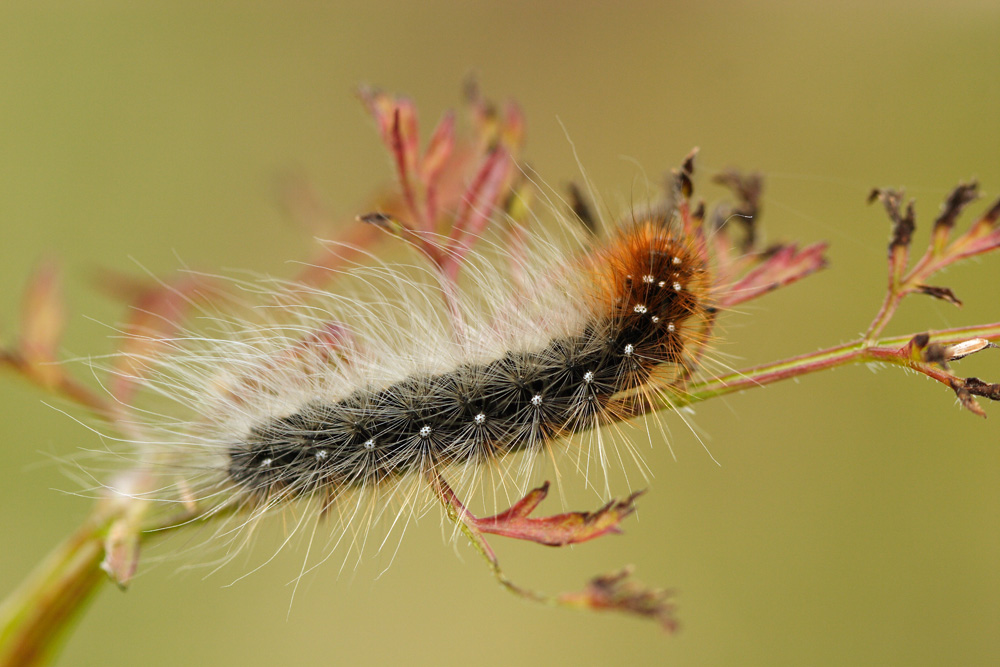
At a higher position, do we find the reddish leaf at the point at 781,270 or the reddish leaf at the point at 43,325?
the reddish leaf at the point at 43,325

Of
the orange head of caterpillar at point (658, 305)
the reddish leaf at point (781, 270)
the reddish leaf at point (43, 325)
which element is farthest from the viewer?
the reddish leaf at point (43, 325)

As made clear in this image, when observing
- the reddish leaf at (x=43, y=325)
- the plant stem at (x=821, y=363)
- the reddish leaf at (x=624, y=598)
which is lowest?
the reddish leaf at (x=624, y=598)

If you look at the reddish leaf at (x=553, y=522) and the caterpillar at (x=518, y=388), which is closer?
the reddish leaf at (x=553, y=522)

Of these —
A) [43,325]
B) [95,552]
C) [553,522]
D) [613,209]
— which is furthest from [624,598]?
[613,209]

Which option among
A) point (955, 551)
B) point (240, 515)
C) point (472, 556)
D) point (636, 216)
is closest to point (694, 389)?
point (636, 216)

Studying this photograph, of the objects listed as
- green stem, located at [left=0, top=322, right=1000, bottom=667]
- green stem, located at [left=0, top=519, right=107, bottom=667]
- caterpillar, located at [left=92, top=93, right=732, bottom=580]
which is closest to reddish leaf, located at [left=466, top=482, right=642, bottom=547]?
green stem, located at [left=0, top=322, right=1000, bottom=667]

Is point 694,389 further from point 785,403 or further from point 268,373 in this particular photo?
point 785,403

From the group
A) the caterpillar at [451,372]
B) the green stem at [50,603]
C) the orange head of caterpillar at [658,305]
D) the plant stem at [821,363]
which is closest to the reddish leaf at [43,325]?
the caterpillar at [451,372]

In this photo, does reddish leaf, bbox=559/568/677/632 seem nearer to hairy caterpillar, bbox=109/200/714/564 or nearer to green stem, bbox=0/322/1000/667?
green stem, bbox=0/322/1000/667

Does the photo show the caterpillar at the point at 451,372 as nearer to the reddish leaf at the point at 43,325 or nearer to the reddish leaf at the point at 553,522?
the reddish leaf at the point at 43,325
